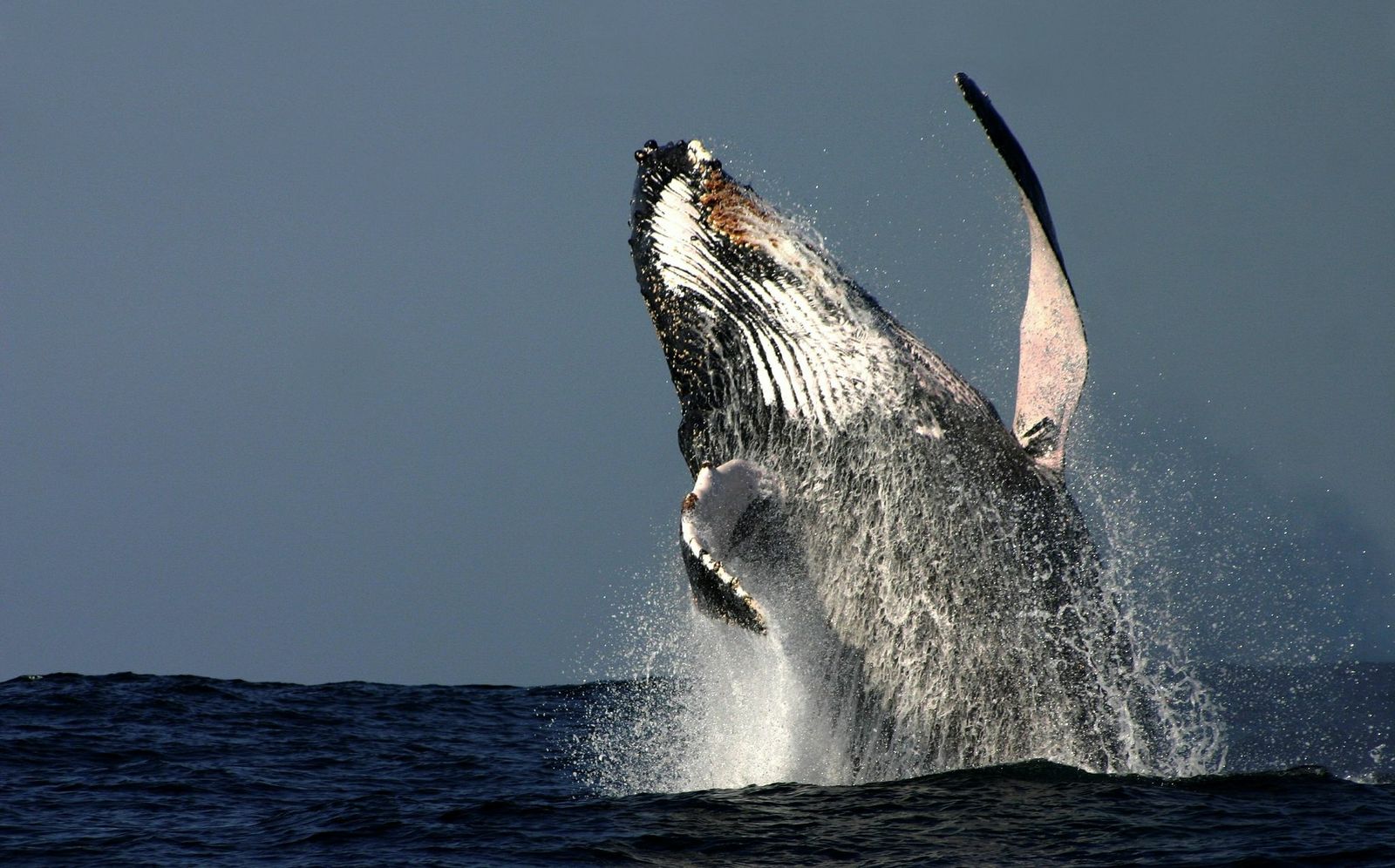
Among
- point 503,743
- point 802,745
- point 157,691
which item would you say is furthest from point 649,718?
point 157,691

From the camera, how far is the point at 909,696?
31.3 feet

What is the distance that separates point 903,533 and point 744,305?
212 cm

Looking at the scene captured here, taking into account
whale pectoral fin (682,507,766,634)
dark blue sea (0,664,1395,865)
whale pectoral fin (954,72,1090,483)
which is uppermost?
whale pectoral fin (954,72,1090,483)

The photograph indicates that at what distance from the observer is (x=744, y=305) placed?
9.89 meters

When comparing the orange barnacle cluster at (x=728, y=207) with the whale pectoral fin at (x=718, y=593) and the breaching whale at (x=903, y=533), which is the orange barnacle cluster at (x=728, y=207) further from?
the whale pectoral fin at (x=718, y=593)

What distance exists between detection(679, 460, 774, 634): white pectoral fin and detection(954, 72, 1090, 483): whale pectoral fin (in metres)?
2.23

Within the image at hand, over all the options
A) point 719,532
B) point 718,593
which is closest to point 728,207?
point 719,532

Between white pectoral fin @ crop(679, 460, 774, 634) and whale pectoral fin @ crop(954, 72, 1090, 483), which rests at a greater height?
whale pectoral fin @ crop(954, 72, 1090, 483)

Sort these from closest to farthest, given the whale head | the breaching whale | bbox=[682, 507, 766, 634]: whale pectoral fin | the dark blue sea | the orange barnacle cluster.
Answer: bbox=[682, 507, 766, 634]: whale pectoral fin < the dark blue sea < the breaching whale < the whale head < the orange barnacle cluster

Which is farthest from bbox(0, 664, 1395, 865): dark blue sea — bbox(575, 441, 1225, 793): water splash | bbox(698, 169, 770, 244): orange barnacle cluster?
bbox(698, 169, 770, 244): orange barnacle cluster

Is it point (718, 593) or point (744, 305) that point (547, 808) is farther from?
point (744, 305)

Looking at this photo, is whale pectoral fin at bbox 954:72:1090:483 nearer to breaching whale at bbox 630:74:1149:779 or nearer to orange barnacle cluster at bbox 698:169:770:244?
breaching whale at bbox 630:74:1149:779

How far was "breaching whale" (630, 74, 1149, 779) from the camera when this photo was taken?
9.48m

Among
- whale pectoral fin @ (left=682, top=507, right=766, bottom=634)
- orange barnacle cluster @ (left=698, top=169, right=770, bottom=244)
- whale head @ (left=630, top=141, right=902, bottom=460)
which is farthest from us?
orange barnacle cluster @ (left=698, top=169, right=770, bottom=244)
